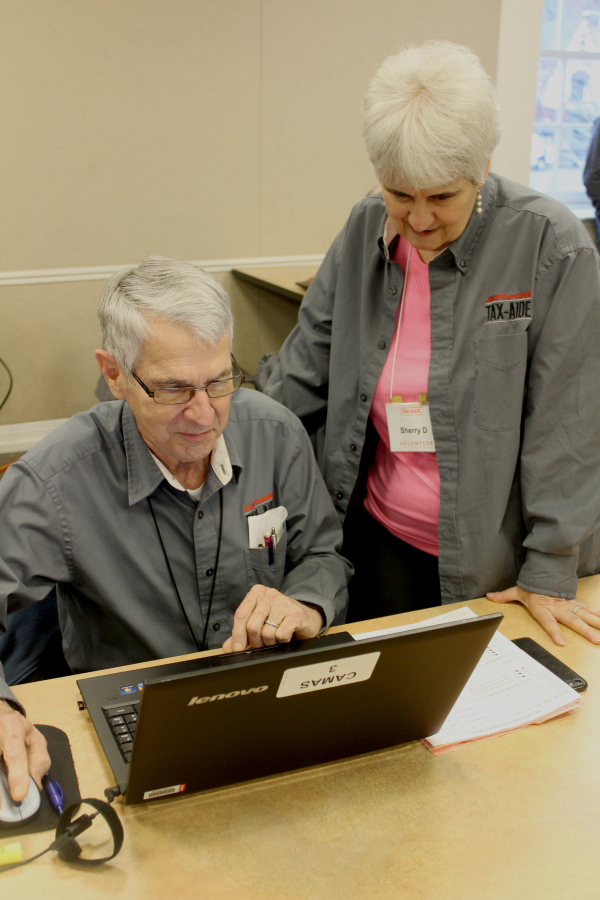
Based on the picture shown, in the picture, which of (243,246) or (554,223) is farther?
(243,246)

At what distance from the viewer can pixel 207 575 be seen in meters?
1.46

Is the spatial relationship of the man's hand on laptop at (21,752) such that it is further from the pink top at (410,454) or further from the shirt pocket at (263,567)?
the pink top at (410,454)

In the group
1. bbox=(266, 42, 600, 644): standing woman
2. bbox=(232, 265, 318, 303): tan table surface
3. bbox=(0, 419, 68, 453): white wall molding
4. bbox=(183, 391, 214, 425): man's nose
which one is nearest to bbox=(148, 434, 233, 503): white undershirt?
bbox=(183, 391, 214, 425): man's nose

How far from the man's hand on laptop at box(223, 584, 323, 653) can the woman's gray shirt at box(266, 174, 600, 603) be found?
0.45 meters

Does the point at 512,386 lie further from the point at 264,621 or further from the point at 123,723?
the point at 123,723

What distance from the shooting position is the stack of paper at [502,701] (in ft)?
3.79

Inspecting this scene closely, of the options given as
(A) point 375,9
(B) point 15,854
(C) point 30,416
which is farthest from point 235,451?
(A) point 375,9

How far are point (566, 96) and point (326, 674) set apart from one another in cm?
527

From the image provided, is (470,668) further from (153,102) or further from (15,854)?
(153,102)

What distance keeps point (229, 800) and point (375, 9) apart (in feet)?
12.7

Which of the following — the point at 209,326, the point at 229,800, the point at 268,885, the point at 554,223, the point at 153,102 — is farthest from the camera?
the point at 153,102

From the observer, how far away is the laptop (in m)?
0.87

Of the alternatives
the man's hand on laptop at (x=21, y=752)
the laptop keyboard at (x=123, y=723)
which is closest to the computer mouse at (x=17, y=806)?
the man's hand on laptop at (x=21, y=752)

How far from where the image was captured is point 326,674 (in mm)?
923
